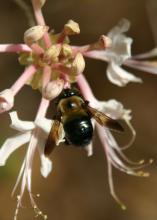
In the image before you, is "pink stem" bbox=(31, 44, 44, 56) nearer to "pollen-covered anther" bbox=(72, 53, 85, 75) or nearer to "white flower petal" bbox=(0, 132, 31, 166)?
"pollen-covered anther" bbox=(72, 53, 85, 75)

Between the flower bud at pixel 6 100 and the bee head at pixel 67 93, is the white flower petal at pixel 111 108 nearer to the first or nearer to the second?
the bee head at pixel 67 93

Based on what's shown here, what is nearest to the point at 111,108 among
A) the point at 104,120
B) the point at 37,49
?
the point at 104,120

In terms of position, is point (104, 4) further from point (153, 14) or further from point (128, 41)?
point (128, 41)

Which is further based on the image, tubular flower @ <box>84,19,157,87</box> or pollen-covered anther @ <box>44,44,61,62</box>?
tubular flower @ <box>84,19,157,87</box>

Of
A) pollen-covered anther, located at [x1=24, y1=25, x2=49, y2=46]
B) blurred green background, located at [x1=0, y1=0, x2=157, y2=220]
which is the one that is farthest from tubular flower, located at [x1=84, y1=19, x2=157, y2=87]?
blurred green background, located at [x1=0, y1=0, x2=157, y2=220]

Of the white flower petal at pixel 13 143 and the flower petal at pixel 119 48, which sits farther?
the flower petal at pixel 119 48

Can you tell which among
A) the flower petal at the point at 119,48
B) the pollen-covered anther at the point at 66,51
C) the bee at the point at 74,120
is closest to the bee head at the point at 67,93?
the bee at the point at 74,120

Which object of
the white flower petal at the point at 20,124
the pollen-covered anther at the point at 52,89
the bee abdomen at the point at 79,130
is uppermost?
the pollen-covered anther at the point at 52,89
